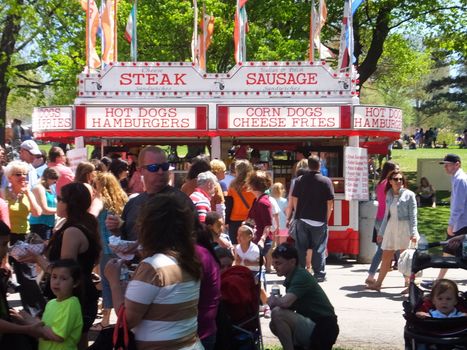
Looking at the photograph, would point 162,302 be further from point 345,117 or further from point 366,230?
point 345,117

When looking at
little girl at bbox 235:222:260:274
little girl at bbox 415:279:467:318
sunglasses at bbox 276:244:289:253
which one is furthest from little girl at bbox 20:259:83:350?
little girl at bbox 235:222:260:274

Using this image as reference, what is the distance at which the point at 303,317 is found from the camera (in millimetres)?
7277

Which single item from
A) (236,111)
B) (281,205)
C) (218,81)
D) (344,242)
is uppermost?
(218,81)

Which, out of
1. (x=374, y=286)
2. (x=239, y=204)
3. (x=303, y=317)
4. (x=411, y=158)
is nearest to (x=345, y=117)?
(x=239, y=204)

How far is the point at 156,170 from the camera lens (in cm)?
604

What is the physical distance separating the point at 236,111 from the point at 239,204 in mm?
3457

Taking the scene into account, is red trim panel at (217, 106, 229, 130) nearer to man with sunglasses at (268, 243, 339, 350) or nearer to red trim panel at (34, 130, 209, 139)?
red trim panel at (34, 130, 209, 139)

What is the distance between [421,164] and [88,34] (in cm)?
1427

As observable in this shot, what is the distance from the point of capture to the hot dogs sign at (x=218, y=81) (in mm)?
15355

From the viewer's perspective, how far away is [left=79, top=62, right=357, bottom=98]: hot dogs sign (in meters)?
15.4

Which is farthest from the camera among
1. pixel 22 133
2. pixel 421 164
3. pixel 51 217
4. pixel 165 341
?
pixel 22 133

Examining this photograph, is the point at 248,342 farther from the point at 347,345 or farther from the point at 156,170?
the point at 347,345

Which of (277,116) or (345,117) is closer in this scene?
(345,117)

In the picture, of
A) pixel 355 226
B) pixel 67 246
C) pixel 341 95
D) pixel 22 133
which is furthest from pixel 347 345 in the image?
pixel 22 133
